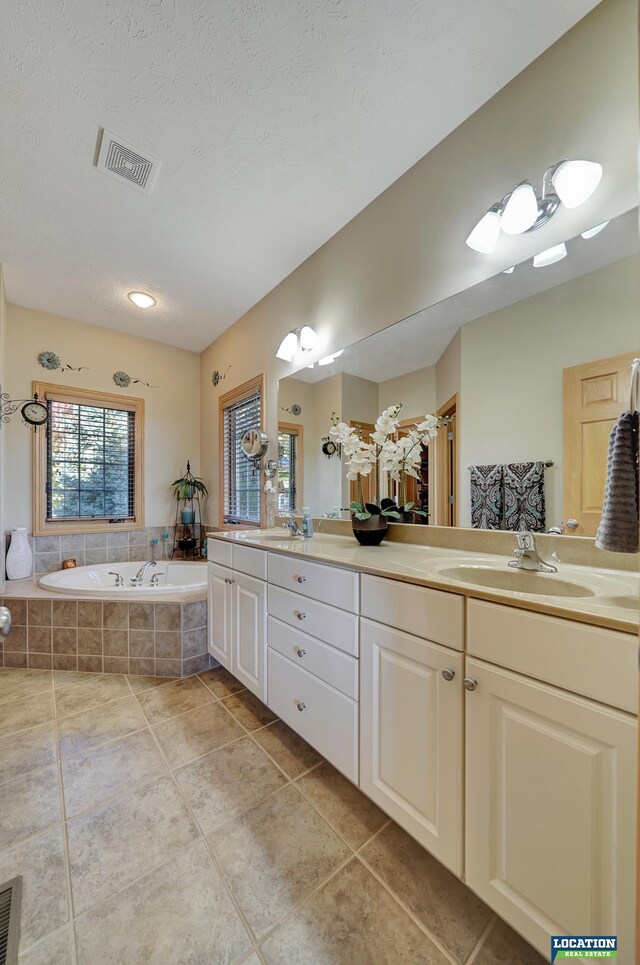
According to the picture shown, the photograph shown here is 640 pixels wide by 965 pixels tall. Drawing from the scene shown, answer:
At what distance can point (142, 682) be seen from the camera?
213 centimetres

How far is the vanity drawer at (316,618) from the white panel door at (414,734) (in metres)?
0.06


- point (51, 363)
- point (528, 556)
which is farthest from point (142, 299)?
point (528, 556)

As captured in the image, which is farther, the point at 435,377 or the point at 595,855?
the point at 435,377

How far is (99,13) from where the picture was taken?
109 centimetres

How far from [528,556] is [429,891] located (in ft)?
3.33

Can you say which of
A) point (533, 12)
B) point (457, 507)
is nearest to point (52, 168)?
point (533, 12)

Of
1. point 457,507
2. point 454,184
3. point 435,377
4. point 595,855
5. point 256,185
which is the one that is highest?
point 256,185

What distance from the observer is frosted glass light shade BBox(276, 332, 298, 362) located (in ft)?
7.48

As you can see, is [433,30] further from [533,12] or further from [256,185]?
[256,185]

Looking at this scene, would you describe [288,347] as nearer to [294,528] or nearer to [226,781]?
[294,528]

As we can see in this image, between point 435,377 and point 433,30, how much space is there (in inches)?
43.4

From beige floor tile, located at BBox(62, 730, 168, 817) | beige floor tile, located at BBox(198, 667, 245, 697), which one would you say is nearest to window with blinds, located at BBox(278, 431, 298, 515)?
beige floor tile, located at BBox(198, 667, 245, 697)

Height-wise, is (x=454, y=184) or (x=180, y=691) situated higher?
(x=454, y=184)

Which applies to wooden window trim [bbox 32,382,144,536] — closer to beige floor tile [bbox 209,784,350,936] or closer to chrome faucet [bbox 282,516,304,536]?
chrome faucet [bbox 282,516,304,536]
